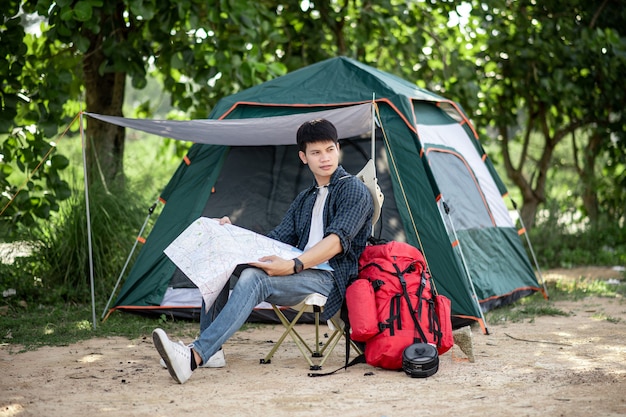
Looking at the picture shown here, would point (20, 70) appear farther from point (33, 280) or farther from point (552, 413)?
point (552, 413)

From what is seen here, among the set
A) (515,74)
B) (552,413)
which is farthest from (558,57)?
(552,413)

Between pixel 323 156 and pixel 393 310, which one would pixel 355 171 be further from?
pixel 393 310

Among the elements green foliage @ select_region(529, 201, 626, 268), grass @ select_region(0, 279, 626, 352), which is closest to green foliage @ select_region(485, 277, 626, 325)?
grass @ select_region(0, 279, 626, 352)

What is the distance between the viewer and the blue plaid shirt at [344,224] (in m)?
3.73

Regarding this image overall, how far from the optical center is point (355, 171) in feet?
18.1

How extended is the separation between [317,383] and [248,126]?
1826 millimetres

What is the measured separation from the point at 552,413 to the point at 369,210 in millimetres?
1301

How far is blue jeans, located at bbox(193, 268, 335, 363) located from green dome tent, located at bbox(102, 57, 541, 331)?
53.8 inches

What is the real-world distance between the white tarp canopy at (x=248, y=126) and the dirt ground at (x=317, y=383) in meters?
1.26

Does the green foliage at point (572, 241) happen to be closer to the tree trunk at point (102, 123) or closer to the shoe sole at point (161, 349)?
the tree trunk at point (102, 123)

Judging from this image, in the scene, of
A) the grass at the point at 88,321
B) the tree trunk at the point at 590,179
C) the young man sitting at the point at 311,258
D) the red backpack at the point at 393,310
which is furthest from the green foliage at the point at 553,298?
the tree trunk at the point at 590,179

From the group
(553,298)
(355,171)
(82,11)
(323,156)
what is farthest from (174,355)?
(553,298)

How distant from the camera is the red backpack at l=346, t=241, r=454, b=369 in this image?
370 cm

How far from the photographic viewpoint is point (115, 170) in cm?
665
